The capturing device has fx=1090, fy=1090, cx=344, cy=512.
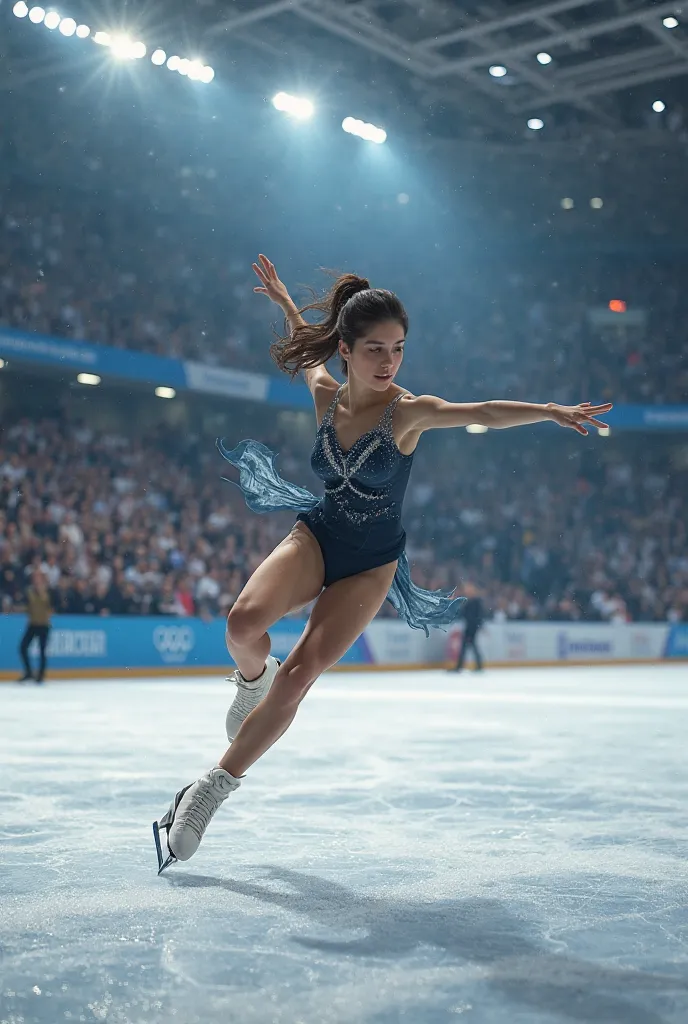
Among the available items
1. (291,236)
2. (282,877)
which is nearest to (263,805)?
(282,877)

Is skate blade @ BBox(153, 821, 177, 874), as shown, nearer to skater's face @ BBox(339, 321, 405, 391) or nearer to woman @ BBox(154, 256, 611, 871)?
woman @ BBox(154, 256, 611, 871)

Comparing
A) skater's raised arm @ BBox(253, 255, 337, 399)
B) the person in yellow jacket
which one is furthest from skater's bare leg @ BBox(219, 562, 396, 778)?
the person in yellow jacket

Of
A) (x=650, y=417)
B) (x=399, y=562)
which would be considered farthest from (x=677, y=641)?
(x=399, y=562)

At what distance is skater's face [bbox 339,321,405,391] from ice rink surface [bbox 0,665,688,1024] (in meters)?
1.54

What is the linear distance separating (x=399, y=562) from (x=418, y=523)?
756 inches

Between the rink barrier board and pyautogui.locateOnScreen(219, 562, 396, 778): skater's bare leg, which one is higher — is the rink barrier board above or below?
below

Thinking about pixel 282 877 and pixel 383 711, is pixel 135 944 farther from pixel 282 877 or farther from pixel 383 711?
pixel 383 711

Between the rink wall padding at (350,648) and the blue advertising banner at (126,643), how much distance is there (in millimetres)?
13

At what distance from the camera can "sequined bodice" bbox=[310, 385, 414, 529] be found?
3662 millimetres

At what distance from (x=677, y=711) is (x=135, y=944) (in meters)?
8.80

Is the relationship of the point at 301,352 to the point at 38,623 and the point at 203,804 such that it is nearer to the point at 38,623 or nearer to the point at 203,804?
the point at 203,804

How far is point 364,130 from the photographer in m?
21.6

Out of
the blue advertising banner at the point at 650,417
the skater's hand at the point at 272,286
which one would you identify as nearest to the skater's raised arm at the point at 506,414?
the skater's hand at the point at 272,286

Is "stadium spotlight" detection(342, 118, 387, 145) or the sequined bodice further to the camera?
"stadium spotlight" detection(342, 118, 387, 145)
